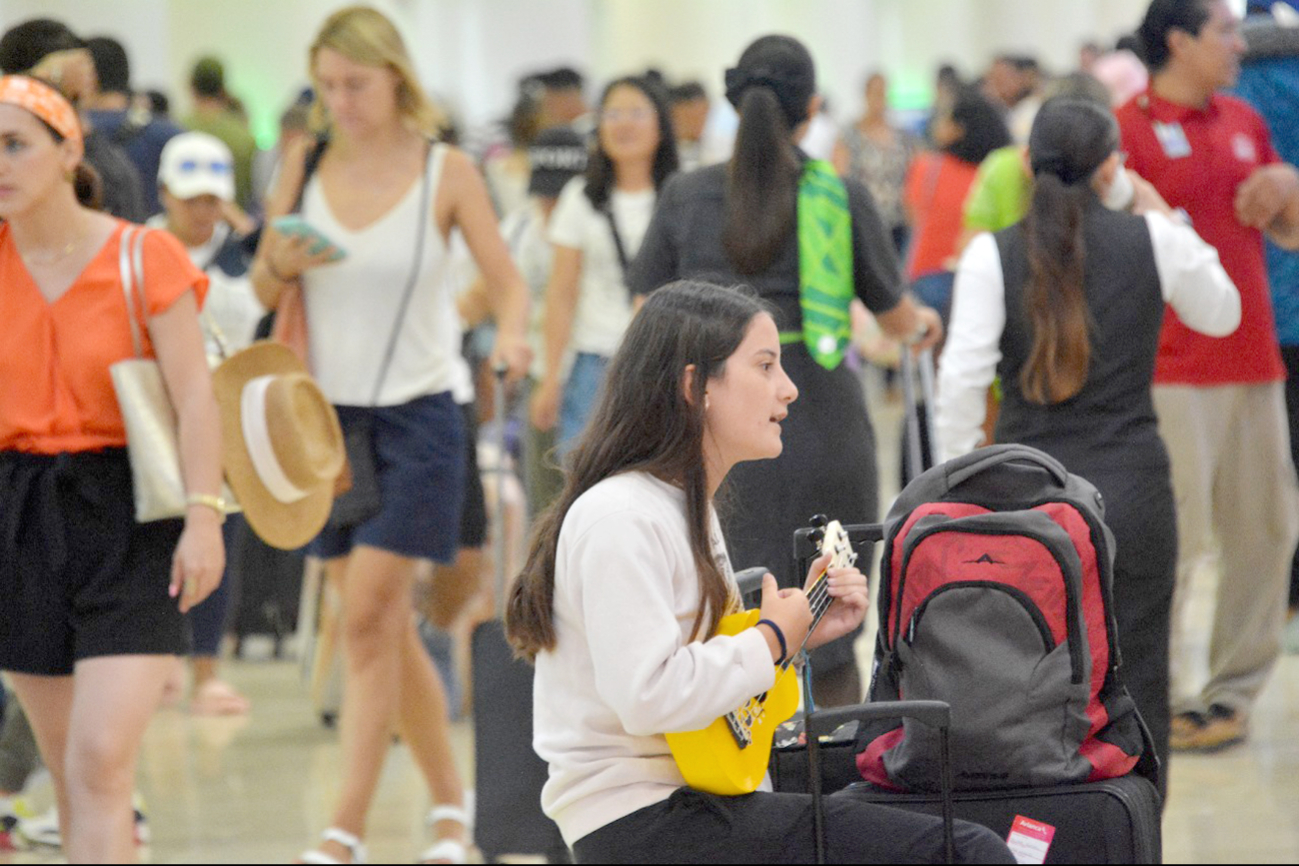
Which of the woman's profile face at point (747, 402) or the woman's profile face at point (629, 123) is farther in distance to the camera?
the woman's profile face at point (629, 123)

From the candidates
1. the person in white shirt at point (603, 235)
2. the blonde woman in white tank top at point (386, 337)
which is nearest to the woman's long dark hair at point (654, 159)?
the person in white shirt at point (603, 235)

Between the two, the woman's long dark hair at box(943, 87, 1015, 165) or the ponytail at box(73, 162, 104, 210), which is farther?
the woman's long dark hair at box(943, 87, 1015, 165)

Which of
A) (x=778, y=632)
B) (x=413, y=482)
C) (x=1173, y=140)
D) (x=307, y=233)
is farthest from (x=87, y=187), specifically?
(x=1173, y=140)

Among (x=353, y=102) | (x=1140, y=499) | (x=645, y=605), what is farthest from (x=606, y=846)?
(x=353, y=102)

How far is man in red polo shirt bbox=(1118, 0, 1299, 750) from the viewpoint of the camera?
504 centimetres

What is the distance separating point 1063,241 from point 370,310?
1.64m

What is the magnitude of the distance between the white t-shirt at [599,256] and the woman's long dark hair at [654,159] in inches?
1.5

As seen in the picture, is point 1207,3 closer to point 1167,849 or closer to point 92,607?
point 1167,849

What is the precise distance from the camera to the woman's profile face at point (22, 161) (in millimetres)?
3406

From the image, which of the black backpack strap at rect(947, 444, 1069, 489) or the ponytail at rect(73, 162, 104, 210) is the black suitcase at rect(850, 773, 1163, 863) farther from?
the ponytail at rect(73, 162, 104, 210)

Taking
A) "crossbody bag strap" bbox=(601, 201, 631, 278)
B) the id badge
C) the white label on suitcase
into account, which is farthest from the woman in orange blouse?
the id badge

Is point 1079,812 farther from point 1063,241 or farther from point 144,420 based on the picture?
point 144,420

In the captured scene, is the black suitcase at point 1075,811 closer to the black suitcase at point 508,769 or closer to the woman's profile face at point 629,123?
the black suitcase at point 508,769

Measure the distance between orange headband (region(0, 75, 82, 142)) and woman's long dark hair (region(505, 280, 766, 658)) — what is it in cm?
144
